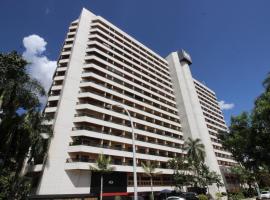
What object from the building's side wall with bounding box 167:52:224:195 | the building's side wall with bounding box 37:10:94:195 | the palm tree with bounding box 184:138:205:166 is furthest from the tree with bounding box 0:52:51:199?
the building's side wall with bounding box 167:52:224:195

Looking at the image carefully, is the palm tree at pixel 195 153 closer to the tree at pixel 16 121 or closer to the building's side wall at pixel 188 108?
the building's side wall at pixel 188 108

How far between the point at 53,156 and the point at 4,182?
8.21 m

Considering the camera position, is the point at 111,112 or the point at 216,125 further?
the point at 216,125

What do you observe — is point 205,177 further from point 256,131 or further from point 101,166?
point 256,131

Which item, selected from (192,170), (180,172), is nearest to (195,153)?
(192,170)

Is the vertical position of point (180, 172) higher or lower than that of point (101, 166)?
higher

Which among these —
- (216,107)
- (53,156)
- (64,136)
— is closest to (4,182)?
(53,156)

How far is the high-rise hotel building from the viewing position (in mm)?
35719

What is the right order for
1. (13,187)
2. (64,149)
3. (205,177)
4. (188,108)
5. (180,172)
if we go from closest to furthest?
(13,187) → (64,149) → (180,172) → (205,177) → (188,108)

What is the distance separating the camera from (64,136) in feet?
121

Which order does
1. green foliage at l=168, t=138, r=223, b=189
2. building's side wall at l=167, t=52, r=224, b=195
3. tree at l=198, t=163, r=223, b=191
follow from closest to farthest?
green foliage at l=168, t=138, r=223, b=189, tree at l=198, t=163, r=223, b=191, building's side wall at l=167, t=52, r=224, b=195

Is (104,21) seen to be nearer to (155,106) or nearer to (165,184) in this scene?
(155,106)

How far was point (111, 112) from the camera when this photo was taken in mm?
45188

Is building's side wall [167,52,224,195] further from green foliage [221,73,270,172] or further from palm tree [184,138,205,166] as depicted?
green foliage [221,73,270,172]
